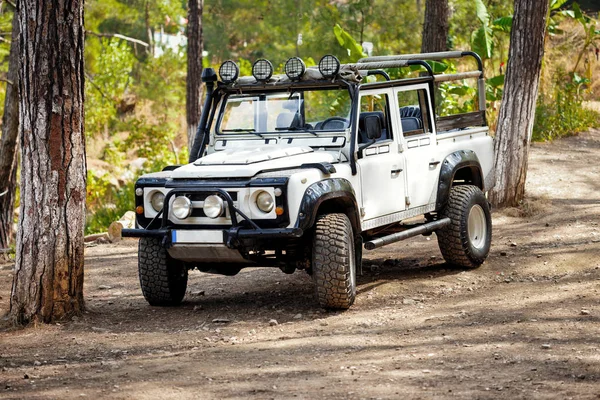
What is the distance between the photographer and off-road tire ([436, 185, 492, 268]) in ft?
31.4

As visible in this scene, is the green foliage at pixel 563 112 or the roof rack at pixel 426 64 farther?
the green foliage at pixel 563 112

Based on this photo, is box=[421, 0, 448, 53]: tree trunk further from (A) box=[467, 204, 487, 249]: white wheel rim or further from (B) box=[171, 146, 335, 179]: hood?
(B) box=[171, 146, 335, 179]: hood

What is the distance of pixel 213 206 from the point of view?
7672 mm

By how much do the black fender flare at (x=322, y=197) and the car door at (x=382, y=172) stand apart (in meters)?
0.28

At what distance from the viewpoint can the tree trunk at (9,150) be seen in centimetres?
1418

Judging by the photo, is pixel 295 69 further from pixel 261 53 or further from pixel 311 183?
pixel 261 53

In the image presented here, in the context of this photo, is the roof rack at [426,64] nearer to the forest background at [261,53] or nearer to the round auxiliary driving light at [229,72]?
the round auxiliary driving light at [229,72]

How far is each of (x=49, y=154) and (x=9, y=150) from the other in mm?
6958

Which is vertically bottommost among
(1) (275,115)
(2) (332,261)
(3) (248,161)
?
(2) (332,261)

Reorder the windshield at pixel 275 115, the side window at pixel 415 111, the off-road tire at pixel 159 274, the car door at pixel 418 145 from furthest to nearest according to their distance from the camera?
the side window at pixel 415 111 < the car door at pixel 418 145 < the windshield at pixel 275 115 < the off-road tire at pixel 159 274

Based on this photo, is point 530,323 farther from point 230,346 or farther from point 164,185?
point 164,185

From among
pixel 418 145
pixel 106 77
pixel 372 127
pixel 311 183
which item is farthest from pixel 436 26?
pixel 106 77

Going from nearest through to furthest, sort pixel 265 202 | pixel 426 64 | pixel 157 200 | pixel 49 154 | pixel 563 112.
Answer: pixel 265 202
pixel 49 154
pixel 157 200
pixel 426 64
pixel 563 112

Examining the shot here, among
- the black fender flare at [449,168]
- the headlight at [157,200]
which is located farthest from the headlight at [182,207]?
the black fender flare at [449,168]
